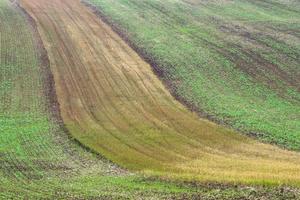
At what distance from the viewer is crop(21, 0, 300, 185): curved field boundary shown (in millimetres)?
24906

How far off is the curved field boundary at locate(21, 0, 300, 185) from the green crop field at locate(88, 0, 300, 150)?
4.89 ft

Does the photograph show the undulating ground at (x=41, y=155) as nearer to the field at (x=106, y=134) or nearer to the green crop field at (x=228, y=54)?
the field at (x=106, y=134)

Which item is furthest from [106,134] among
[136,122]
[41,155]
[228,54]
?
[228,54]

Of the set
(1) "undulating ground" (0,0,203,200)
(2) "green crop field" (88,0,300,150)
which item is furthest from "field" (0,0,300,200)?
(2) "green crop field" (88,0,300,150)

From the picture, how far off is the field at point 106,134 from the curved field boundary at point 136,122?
0.19 feet

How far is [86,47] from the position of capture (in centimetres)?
4453

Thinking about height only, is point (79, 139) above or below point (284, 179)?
below

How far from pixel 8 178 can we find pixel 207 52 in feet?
77.8

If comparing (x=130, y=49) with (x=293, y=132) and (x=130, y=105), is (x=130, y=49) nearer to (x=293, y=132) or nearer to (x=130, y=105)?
(x=130, y=105)

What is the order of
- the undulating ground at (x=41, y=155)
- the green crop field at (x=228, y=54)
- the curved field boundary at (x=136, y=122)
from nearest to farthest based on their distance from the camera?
the undulating ground at (x=41, y=155) < the curved field boundary at (x=136, y=122) < the green crop field at (x=228, y=54)

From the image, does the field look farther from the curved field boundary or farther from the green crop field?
the green crop field

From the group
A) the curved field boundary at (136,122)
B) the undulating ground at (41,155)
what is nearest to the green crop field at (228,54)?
the curved field boundary at (136,122)

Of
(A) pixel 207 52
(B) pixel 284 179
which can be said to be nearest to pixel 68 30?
(A) pixel 207 52

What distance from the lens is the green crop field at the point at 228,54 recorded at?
32719 mm
